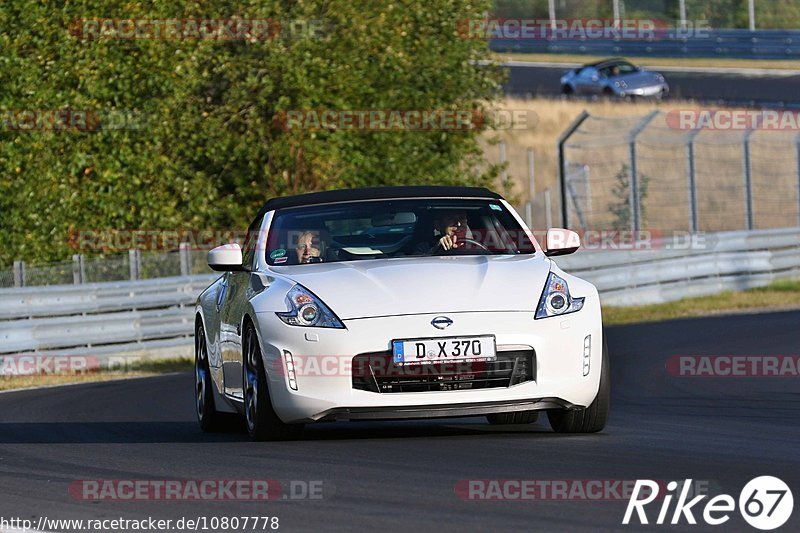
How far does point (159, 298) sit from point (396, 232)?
1075 cm

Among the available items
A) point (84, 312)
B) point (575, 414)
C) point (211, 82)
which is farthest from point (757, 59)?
point (575, 414)

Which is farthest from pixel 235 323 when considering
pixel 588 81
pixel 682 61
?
pixel 682 61

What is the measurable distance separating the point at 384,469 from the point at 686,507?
6.17 ft

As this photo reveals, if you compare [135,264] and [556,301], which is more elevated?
[556,301]

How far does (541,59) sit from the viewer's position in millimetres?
66125

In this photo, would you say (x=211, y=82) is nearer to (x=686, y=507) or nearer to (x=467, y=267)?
(x=467, y=267)

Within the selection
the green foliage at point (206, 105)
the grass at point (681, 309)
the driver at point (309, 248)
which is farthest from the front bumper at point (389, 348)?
the green foliage at point (206, 105)

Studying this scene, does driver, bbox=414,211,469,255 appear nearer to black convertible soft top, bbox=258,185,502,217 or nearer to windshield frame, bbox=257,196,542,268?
windshield frame, bbox=257,196,542,268

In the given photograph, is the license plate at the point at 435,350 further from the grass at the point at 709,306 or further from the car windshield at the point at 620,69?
the car windshield at the point at 620,69

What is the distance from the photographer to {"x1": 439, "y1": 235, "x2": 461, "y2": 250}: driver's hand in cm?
991

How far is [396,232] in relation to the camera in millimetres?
10047

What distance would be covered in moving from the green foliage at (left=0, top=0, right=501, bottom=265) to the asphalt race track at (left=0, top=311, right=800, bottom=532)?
11.9 m

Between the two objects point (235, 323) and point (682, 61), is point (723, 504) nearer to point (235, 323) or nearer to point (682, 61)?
point (235, 323)

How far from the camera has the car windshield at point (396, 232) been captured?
984 cm
